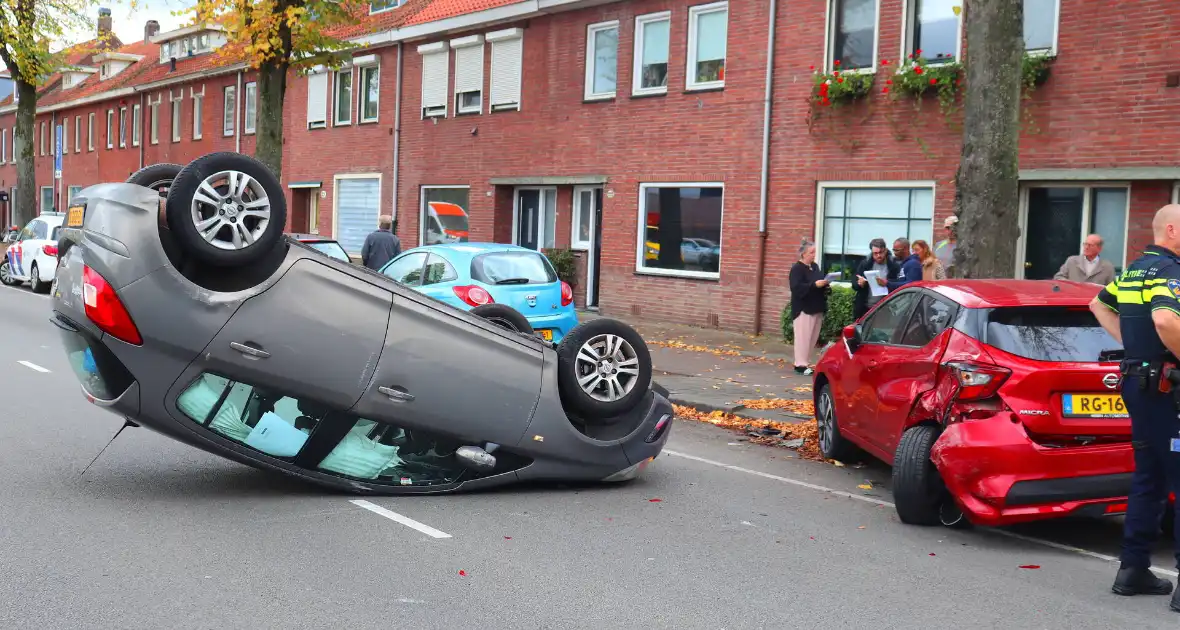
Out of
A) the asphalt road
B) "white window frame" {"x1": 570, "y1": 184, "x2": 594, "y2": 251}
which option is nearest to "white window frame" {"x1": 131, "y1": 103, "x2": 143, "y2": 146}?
"white window frame" {"x1": 570, "y1": 184, "x2": 594, "y2": 251}

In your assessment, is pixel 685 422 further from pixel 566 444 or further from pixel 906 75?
pixel 906 75

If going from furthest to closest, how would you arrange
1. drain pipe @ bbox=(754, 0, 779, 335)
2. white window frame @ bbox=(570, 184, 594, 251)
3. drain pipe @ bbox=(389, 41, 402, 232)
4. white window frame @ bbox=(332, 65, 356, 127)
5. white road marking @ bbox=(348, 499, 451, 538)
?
1. white window frame @ bbox=(332, 65, 356, 127)
2. drain pipe @ bbox=(389, 41, 402, 232)
3. white window frame @ bbox=(570, 184, 594, 251)
4. drain pipe @ bbox=(754, 0, 779, 335)
5. white road marking @ bbox=(348, 499, 451, 538)

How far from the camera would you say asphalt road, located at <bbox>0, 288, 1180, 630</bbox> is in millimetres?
5031

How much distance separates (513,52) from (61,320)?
18847 millimetres

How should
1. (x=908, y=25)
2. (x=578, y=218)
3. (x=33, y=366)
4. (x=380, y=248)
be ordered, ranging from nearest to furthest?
(x=33, y=366), (x=908, y=25), (x=380, y=248), (x=578, y=218)

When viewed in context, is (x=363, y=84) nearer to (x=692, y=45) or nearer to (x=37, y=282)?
(x=37, y=282)

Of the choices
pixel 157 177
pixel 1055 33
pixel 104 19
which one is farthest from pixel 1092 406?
pixel 104 19

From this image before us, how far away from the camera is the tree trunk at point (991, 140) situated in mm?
11055

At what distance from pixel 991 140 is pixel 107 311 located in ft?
26.4

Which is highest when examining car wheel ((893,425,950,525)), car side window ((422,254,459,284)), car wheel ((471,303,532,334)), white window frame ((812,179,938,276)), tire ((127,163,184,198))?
white window frame ((812,179,938,276))

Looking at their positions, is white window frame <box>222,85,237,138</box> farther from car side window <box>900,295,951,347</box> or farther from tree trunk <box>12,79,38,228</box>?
car side window <box>900,295,951,347</box>

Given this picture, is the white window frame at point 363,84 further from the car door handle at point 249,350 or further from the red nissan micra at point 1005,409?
the car door handle at point 249,350

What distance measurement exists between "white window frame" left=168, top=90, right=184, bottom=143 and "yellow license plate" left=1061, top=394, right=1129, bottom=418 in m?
39.0

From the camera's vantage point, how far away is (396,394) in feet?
22.1
